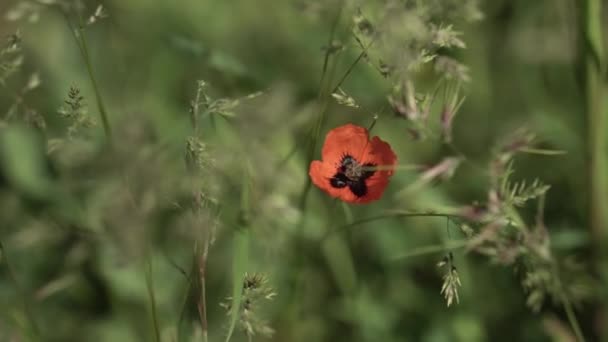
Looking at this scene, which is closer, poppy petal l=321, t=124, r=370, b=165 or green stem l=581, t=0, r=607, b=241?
poppy petal l=321, t=124, r=370, b=165

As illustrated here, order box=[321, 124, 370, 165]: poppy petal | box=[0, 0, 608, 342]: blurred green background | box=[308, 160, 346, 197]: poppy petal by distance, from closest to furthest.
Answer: box=[308, 160, 346, 197]: poppy petal
box=[321, 124, 370, 165]: poppy petal
box=[0, 0, 608, 342]: blurred green background

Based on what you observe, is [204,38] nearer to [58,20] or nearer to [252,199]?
[58,20]

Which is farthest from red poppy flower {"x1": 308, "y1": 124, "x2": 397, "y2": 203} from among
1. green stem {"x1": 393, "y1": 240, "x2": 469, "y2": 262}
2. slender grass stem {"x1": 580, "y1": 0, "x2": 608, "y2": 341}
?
slender grass stem {"x1": 580, "y1": 0, "x2": 608, "y2": 341}

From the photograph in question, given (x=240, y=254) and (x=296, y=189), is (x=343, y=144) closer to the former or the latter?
(x=240, y=254)

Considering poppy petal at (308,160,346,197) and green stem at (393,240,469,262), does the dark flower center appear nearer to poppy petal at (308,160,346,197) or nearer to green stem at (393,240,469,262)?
poppy petal at (308,160,346,197)

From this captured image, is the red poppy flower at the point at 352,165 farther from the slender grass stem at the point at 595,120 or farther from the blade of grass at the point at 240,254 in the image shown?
the slender grass stem at the point at 595,120

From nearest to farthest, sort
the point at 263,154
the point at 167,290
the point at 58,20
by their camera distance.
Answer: the point at 263,154 → the point at 167,290 → the point at 58,20

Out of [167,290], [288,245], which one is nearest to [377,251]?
[288,245]

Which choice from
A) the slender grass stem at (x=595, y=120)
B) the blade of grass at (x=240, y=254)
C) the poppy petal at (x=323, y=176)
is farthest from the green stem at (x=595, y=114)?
the blade of grass at (x=240, y=254)
